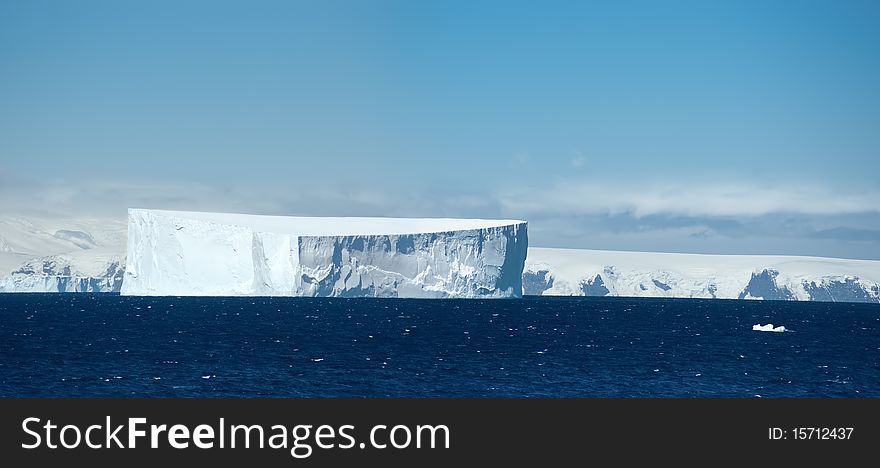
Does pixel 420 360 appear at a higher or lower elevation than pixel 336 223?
lower

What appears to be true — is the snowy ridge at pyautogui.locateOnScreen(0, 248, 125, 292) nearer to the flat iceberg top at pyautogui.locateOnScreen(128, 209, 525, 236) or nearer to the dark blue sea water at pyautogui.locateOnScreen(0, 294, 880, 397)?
the flat iceberg top at pyautogui.locateOnScreen(128, 209, 525, 236)

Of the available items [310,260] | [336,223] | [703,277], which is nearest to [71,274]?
[336,223]

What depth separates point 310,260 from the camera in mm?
96750

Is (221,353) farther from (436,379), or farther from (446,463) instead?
(446,463)

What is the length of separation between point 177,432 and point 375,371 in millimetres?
25111

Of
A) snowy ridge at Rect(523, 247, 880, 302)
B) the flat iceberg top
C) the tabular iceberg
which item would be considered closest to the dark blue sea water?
the tabular iceberg

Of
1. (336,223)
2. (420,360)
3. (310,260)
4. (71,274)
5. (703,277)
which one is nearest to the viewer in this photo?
(420,360)

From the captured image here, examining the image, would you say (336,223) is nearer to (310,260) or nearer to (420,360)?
(310,260)

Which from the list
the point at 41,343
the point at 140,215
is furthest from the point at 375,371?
the point at 140,215

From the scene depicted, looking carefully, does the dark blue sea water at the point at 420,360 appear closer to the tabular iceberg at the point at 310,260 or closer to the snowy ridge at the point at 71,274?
the tabular iceberg at the point at 310,260

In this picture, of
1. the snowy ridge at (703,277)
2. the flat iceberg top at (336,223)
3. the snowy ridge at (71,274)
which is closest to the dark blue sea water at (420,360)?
the flat iceberg top at (336,223)

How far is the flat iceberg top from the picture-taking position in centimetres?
10379

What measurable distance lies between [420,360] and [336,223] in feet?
246

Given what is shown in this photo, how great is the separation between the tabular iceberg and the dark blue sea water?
28800 millimetres
